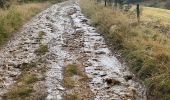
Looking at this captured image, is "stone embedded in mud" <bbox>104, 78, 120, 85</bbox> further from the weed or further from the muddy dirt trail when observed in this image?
the weed

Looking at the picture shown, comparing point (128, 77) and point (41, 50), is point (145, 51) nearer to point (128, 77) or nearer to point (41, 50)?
point (128, 77)

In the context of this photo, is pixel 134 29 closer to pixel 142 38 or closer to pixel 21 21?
pixel 142 38

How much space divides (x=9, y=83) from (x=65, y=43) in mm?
7802

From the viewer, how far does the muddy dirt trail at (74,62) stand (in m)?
13.1

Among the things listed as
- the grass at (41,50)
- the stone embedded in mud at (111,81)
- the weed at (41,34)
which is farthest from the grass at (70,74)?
the weed at (41,34)

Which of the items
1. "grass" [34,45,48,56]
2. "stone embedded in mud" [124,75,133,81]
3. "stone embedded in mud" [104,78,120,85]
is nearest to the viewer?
"stone embedded in mud" [104,78,120,85]

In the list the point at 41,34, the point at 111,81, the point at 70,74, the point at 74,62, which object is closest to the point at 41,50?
the point at 74,62

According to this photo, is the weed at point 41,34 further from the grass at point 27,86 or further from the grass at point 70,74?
the grass at point 70,74

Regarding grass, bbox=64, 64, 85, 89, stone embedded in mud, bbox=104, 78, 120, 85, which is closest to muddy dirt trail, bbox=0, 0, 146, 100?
stone embedded in mud, bbox=104, 78, 120, 85

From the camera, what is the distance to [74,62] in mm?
17125

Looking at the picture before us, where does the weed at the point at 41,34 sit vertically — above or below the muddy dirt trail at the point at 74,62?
below

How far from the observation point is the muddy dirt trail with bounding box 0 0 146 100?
13.1 meters

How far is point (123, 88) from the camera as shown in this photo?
44.2 ft

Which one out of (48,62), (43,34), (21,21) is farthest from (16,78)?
(21,21)
